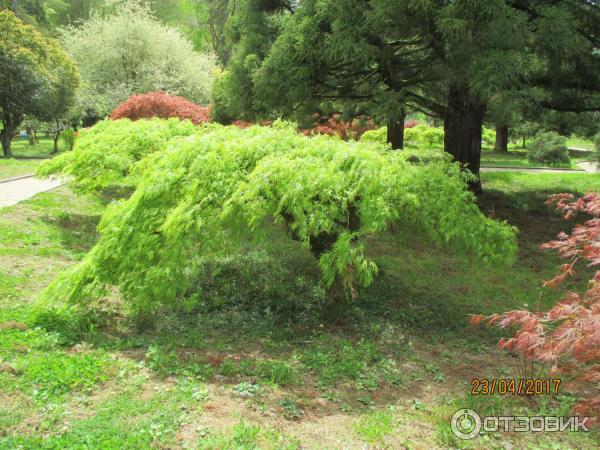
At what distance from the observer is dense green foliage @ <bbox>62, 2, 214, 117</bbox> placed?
26447 millimetres

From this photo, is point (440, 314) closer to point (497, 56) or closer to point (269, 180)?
point (269, 180)

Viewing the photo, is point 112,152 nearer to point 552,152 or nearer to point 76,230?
point 76,230

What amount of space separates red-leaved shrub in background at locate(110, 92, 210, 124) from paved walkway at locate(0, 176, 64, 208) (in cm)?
312

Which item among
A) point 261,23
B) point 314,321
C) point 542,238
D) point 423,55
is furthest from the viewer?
point 261,23

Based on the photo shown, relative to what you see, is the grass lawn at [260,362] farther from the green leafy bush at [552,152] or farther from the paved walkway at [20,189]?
the green leafy bush at [552,152]

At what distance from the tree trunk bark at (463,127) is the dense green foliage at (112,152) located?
5.38 meters

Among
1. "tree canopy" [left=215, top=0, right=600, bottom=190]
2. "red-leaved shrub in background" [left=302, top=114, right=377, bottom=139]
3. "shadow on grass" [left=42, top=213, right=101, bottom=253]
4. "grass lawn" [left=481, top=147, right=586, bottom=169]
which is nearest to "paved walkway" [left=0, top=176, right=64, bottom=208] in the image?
"shadow on grass" [left=42, top=213, right=101, bottom=253]

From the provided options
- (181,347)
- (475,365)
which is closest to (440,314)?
(475,365)

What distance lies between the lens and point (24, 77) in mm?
19344

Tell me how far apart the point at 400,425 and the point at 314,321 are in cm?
230

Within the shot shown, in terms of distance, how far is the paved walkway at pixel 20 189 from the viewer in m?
10.8

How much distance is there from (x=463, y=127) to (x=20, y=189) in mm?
10347

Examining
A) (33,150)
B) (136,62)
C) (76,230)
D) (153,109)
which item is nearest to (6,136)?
(33,150)

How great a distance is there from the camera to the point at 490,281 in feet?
25.8
